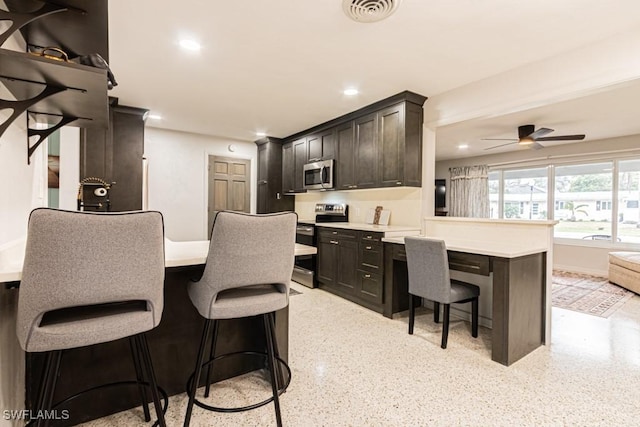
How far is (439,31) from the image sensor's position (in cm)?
225

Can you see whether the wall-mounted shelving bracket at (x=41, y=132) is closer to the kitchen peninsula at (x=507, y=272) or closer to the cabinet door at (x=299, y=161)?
the kitchen peninsula at (x=507, y=272)

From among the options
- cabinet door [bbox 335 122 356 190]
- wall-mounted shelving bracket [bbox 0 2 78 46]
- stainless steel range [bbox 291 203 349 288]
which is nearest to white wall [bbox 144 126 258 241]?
stainless steel range [bbox 291 203 349 288]

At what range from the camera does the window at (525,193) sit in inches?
249

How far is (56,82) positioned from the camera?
1142 millimetres

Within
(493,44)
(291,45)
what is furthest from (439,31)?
(291,45)

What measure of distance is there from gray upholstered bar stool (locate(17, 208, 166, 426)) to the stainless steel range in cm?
304

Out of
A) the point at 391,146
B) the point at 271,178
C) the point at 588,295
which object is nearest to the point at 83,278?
the point at 391,146

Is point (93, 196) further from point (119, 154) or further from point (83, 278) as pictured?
point (83, 278)

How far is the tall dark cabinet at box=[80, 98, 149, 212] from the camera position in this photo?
12.6 ft

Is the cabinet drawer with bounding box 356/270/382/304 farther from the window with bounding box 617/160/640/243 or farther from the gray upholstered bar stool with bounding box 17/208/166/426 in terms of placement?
the window with bounding box 617/160/640/243

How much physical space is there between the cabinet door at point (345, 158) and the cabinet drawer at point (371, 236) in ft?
2.73

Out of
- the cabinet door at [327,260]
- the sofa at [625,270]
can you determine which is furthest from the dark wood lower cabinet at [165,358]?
the sofa at [625,270]

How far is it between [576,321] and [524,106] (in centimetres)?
230

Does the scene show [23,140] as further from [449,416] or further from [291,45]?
[449,416]
